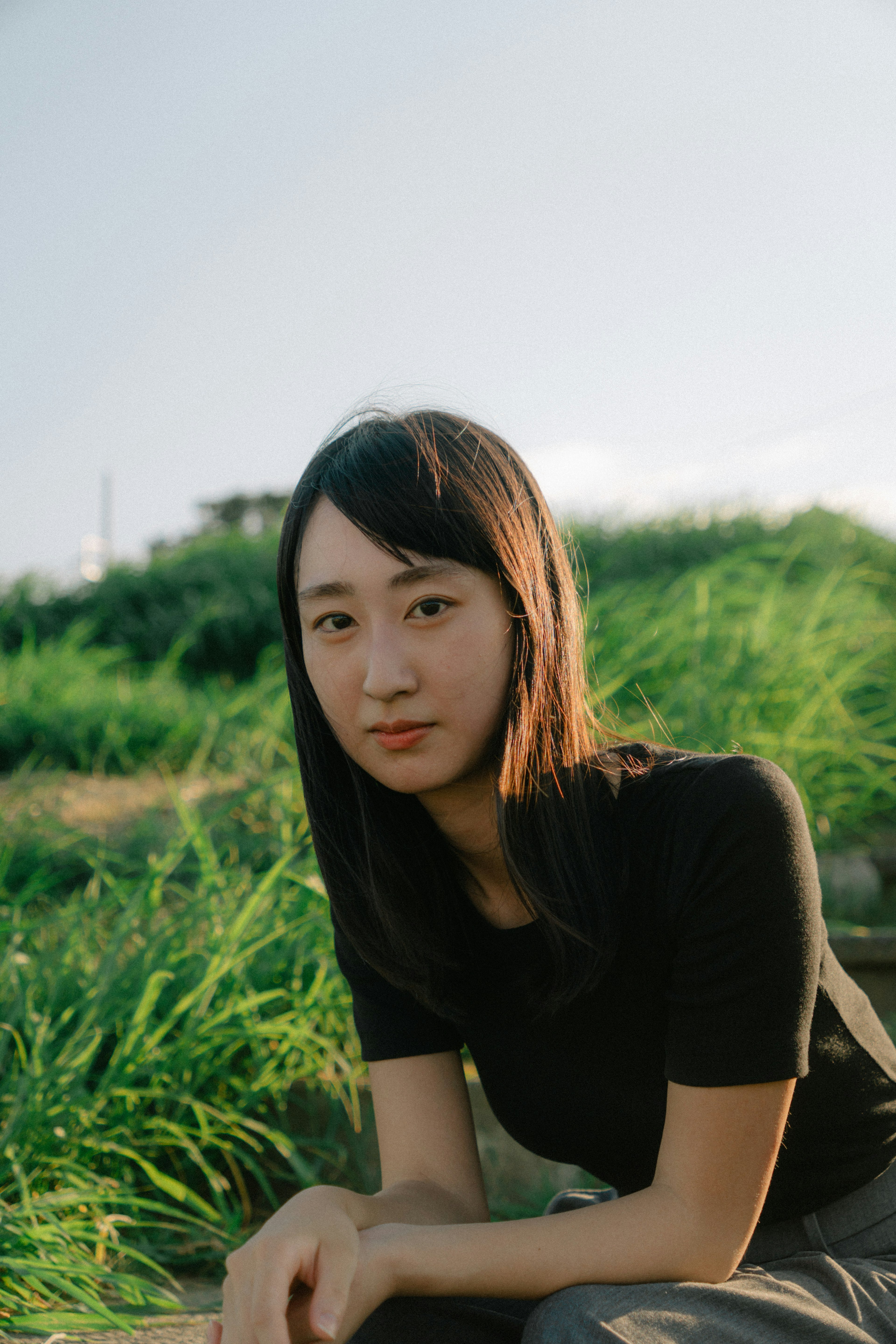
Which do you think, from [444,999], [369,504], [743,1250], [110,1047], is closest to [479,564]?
[369,504]

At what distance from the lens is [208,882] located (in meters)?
2.42

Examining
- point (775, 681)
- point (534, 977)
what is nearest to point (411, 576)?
point (534, 977)

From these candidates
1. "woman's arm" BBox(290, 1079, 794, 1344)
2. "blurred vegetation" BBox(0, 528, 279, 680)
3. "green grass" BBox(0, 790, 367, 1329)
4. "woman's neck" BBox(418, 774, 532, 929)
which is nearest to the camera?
"woman's arm" BBox(290, 1079, 794, 1344)

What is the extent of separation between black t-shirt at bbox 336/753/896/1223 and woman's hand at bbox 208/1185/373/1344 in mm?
355

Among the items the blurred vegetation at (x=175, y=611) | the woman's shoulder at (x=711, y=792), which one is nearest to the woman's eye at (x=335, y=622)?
the woman's shoulder at (x=711, y=792)

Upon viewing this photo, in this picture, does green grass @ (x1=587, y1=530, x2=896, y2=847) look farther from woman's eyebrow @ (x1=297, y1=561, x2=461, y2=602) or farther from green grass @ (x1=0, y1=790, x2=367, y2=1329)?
woman's eyebrow @ (x1=297, y1=561, x2=461, y2=602)

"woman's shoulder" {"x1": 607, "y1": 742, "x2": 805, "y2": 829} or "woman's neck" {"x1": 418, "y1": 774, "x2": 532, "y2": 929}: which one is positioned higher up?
"woman's shoulder" {"x1": 607, "y1": 742, "x2": 805, "y2": 829}

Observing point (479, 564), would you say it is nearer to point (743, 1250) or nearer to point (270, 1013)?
point (743, 1250)

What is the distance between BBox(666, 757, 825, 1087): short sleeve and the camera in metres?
1.06

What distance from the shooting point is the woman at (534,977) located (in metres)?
1.06

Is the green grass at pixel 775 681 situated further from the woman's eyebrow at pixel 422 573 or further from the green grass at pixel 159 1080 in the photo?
the woman's eyebrow at pixel 422 573

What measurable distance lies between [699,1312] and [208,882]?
1.61 m

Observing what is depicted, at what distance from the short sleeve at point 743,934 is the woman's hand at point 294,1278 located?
0.40 metres

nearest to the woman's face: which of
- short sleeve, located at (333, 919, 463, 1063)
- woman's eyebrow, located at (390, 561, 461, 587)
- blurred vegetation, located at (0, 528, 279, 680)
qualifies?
woman's eyebrow, located at (390, 561, 461, 587)
